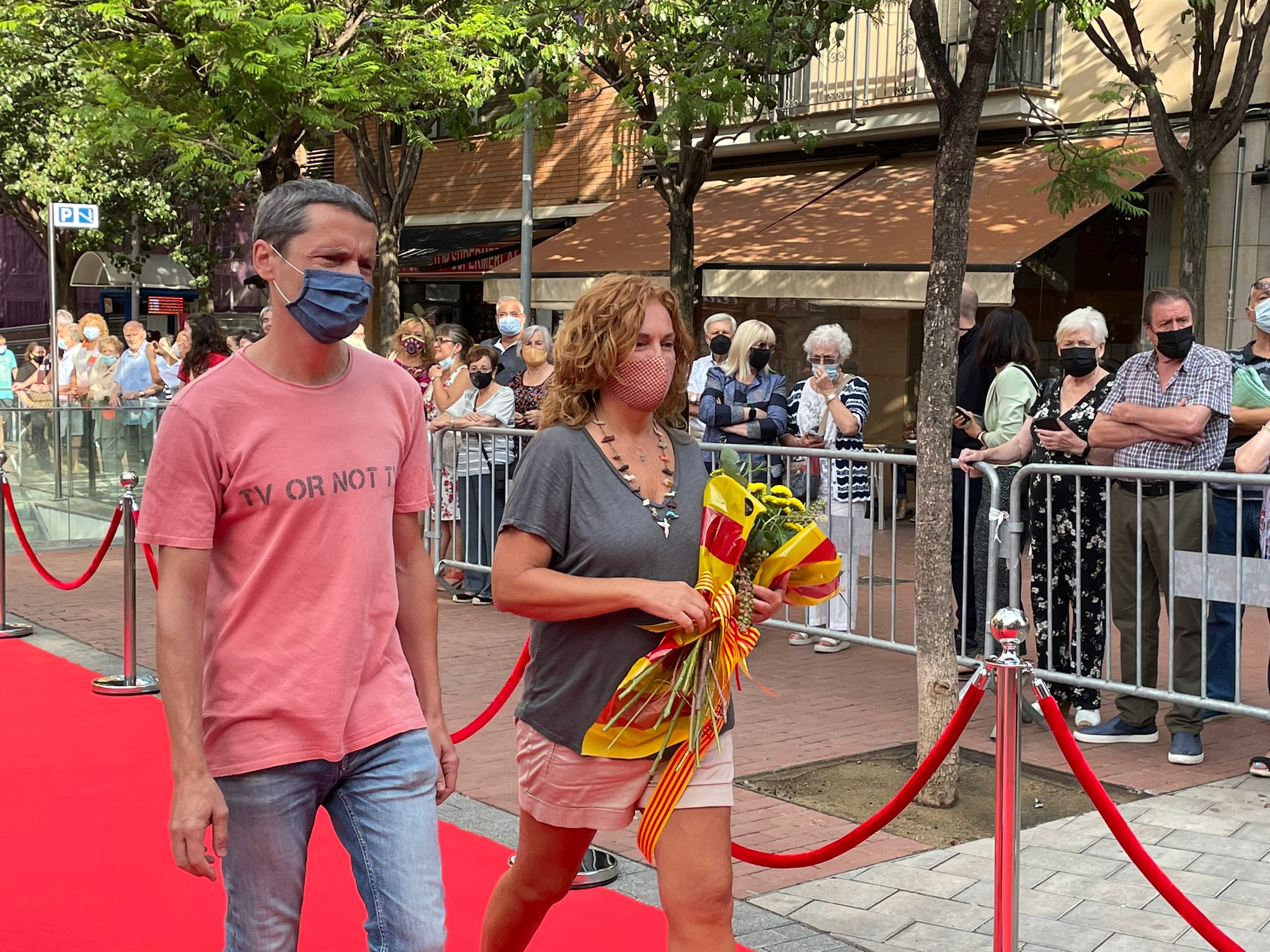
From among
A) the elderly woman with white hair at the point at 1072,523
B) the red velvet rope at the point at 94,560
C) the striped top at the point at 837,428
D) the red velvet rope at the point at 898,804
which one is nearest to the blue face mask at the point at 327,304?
the red velvet rope at the point at 898,804

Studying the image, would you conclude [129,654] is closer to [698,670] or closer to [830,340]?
[830,340]

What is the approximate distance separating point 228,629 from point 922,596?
3.80 meters

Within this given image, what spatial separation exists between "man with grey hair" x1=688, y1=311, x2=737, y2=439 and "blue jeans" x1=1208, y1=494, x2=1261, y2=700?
3.86m

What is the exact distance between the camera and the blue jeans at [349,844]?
9.51 feet

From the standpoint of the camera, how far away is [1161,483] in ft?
21.7

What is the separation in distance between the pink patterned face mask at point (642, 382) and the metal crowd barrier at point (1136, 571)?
297 centimetres

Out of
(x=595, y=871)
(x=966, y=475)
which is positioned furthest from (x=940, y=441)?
(x=595, y=871)

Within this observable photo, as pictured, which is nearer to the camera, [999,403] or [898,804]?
[898,804]

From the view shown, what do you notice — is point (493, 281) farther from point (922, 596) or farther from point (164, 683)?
point (164, 683)

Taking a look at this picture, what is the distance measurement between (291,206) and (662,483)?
1.11m

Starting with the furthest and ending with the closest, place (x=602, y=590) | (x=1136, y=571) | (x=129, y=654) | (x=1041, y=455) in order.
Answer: (x=129, y=654), (x=1041, y=455), (x=1136, y=571), (x=602, y=590)

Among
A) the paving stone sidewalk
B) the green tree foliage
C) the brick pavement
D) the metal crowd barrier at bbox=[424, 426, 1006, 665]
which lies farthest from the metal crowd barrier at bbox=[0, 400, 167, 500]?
the paving stone sidewalk

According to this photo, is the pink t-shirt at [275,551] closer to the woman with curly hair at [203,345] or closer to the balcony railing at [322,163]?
the woman with curly hair at [203,345]

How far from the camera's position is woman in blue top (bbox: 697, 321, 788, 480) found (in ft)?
30.6
